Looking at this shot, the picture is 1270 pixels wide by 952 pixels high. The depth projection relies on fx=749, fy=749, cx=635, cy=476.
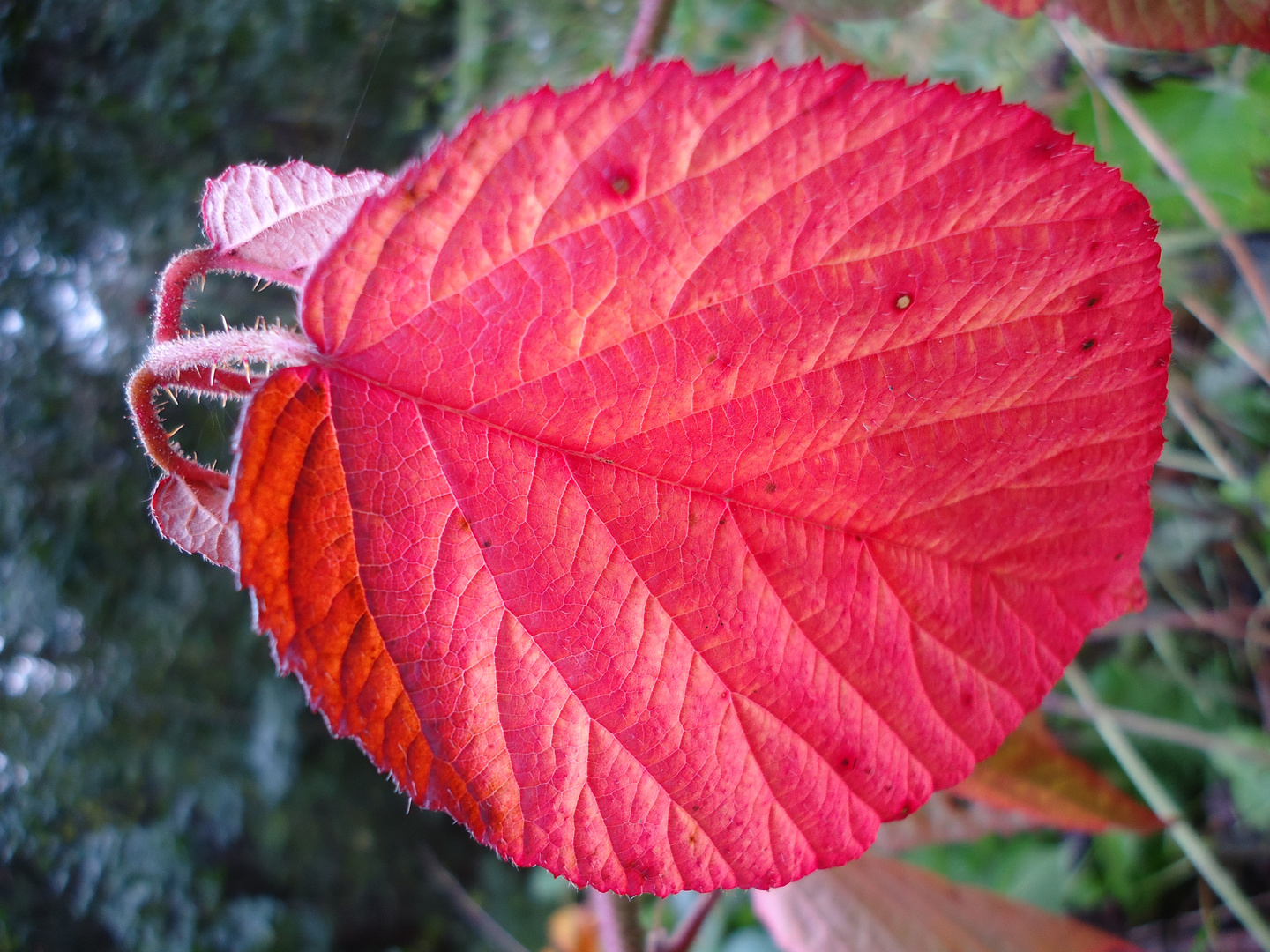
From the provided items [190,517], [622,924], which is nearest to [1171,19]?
[190,517]

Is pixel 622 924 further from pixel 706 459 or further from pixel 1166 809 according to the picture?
pixel 1166 809

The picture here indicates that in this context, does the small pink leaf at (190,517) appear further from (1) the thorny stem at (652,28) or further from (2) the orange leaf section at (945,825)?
(2) the orange leaf section at (945,825)

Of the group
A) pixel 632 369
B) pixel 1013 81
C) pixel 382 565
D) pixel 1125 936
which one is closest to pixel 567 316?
pixel 632 369

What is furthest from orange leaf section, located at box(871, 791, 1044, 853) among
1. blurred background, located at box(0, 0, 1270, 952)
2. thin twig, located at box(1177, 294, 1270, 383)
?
thin twig, located at box(1177, 294, 1270, 383)

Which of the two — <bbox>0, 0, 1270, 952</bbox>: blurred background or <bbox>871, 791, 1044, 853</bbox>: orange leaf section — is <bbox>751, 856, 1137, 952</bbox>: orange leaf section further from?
<bbox>0, 0, 1270, 952</bbox>: blurred background

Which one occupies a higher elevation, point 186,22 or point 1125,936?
point 186,22

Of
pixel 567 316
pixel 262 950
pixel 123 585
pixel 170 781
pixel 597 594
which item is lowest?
pixel 262 950

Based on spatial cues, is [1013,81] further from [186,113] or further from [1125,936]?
[1125,936]
